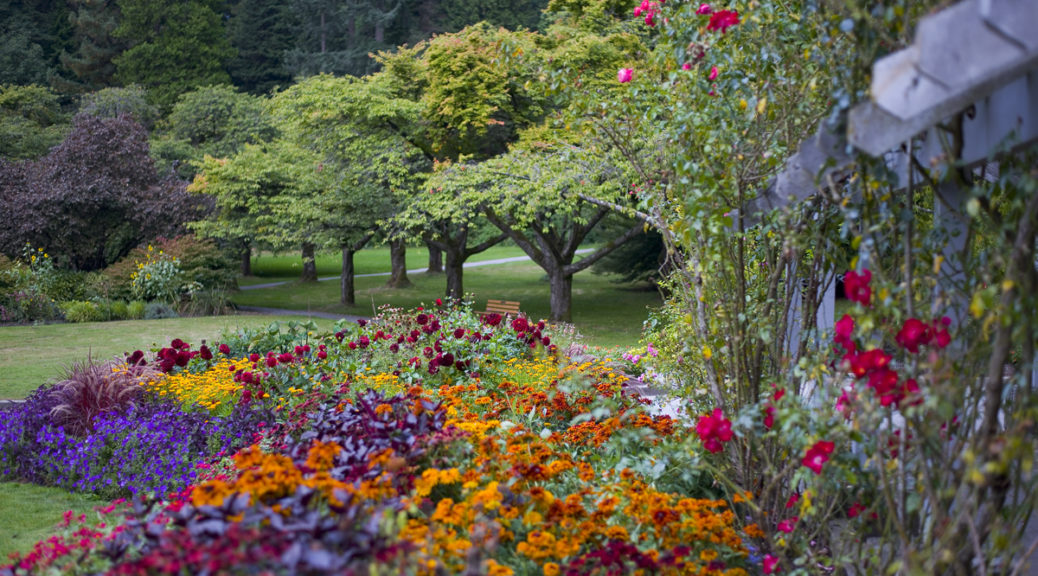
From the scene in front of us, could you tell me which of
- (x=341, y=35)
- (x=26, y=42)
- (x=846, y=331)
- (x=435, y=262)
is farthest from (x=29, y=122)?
(x=846, y=331)

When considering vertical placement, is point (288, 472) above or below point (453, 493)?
above

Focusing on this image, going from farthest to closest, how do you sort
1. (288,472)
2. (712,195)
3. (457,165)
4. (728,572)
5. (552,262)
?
(552,262), (457,165), (712,195), (728,572), (288,472)

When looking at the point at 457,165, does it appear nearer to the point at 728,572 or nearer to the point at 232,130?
the point at 728,572

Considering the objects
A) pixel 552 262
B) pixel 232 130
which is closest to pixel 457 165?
pixel 552 262

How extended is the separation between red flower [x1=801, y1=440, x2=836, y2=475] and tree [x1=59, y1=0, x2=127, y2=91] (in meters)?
30.7

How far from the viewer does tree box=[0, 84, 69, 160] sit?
20.3m

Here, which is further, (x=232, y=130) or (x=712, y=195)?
(x=232, y=130)

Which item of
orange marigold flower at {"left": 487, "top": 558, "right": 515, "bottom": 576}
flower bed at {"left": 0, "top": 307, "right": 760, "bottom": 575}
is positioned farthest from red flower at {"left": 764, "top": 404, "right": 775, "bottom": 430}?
orange marigold flower at {"left": 487, "top": 558, "right": 515, "bottom": 576}

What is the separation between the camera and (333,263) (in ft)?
105

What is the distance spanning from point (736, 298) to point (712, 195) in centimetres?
54

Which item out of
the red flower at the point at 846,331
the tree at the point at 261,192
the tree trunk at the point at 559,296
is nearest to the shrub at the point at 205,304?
the tree at the point at 261,192

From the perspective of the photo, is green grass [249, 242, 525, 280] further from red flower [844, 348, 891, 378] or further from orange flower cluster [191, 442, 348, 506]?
red flower [844, 348, 891, 378]

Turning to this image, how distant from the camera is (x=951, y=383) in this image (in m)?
2.03

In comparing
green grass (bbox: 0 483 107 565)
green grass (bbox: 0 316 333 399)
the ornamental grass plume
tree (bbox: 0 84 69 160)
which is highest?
tree (bbox: 0 84 69 160)
